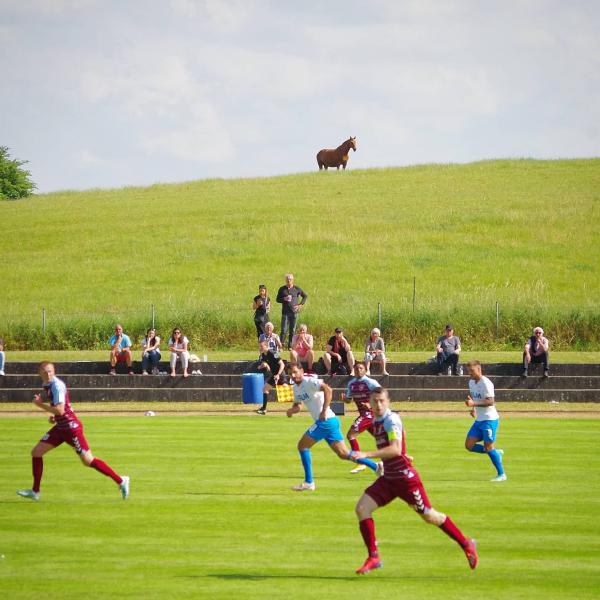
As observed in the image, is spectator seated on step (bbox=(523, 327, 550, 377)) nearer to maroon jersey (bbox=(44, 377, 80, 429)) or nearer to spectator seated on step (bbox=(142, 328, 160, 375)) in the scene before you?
spectator seated on step (bbox=(142, 328, 160, 375))

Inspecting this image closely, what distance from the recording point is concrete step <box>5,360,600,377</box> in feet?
115

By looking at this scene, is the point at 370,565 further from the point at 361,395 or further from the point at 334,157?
the point at 334,157

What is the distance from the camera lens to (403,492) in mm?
11836

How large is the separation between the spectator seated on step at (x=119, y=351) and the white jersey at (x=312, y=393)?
18363 mm

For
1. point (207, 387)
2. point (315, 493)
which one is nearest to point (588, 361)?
point (207, 387)

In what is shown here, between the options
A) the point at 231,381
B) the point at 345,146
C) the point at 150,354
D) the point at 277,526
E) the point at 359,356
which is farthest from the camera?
the point at 345,146

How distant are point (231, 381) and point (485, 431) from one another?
55.6 ft

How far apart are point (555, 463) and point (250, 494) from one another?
21.0ft

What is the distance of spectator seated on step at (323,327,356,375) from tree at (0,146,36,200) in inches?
3648

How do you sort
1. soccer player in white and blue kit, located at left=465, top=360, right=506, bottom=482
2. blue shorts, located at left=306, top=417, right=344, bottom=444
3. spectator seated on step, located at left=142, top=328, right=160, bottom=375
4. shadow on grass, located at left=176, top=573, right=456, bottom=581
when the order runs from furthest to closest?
1. spectator seated on step, located at left=142, top=328, right=160, bottom=375
2. soccer player in white and blue kit, located at left=465, top=360, right=506, bottom=482
3. blue shorts, located at left=306, top=417, right=344, bottom=444
4. shadow on grass, located at left=176, top=573, right=456, bottom=581

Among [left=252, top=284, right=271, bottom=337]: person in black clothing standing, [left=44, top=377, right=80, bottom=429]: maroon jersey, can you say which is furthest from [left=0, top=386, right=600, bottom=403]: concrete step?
[left=44, top=377, right=80, bottom=429]: maroon jersey

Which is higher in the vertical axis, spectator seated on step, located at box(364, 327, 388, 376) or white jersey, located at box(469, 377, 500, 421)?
white jersey, located at box(469, 377, 500, 421)

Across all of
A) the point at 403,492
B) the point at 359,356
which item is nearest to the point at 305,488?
the point at 403,492

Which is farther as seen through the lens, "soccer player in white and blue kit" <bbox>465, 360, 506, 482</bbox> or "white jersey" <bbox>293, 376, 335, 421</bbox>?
"soccer player in white and blue kit" <bbox>465, 360, 506, 482</bbox>
